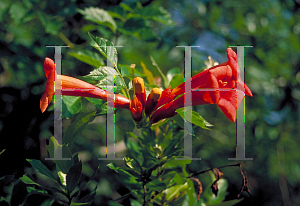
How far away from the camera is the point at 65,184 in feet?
4.19

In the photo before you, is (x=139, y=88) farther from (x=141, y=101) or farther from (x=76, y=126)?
(x=76, y=126)

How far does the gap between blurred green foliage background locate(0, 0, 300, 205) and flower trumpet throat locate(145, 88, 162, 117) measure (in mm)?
896

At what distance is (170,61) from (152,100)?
2603 mm

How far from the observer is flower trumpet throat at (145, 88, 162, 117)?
1276mm

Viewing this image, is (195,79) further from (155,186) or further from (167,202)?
(167,202)

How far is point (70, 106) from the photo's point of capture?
1534mm

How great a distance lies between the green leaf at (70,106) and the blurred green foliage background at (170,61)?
50 cm

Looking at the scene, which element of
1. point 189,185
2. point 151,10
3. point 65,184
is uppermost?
point 151,10

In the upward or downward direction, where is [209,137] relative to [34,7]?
downward

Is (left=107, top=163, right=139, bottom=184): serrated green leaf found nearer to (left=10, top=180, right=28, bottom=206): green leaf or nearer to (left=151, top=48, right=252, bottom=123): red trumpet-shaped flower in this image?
(left=151, top=48, right=252, bottom=123): red trumpet-shaped flower

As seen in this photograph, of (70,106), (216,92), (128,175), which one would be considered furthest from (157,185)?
(70,106)

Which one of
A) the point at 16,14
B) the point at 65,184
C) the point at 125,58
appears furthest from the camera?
the point at 125,58

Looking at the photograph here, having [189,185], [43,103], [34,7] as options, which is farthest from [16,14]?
[189,185]

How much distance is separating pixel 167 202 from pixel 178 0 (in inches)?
97.6
